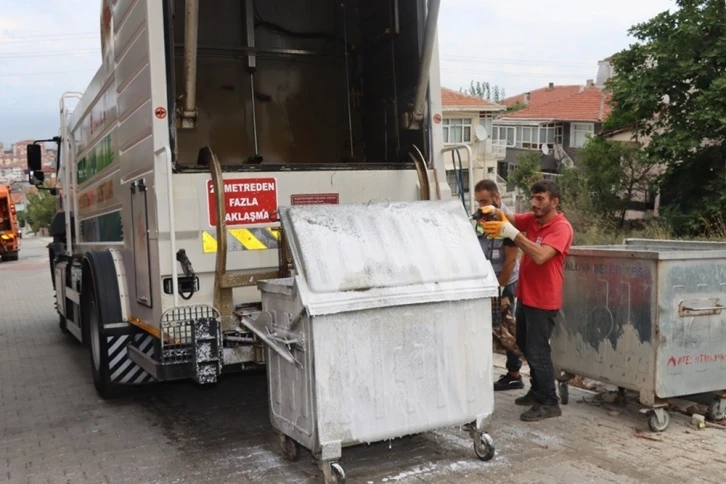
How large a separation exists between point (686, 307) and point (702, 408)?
0.84 m

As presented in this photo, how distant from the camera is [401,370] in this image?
12.7 ft

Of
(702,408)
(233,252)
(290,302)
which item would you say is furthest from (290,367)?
(702,408)

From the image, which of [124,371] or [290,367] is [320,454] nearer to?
[290,367]

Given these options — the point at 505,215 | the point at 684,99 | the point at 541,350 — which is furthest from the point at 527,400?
the point at 684,99

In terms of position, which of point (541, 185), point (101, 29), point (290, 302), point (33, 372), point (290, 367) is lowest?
point (33, 372)

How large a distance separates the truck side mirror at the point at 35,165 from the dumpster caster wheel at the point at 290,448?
252 inches

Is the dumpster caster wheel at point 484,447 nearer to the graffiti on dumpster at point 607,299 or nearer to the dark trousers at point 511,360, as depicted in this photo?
the graffiti on dumpster at point 607,299

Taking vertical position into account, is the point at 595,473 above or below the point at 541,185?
below

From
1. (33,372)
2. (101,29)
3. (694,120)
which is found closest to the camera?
(101,29)

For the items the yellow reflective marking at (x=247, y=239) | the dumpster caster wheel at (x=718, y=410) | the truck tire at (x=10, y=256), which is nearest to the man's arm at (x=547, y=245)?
the dumpster caster wheel at (x=718, y=410)

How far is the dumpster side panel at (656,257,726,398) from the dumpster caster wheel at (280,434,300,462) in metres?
2.23

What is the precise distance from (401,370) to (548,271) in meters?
1.54

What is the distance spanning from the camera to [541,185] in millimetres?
4977

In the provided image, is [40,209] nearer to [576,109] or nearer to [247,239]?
[576,109]
